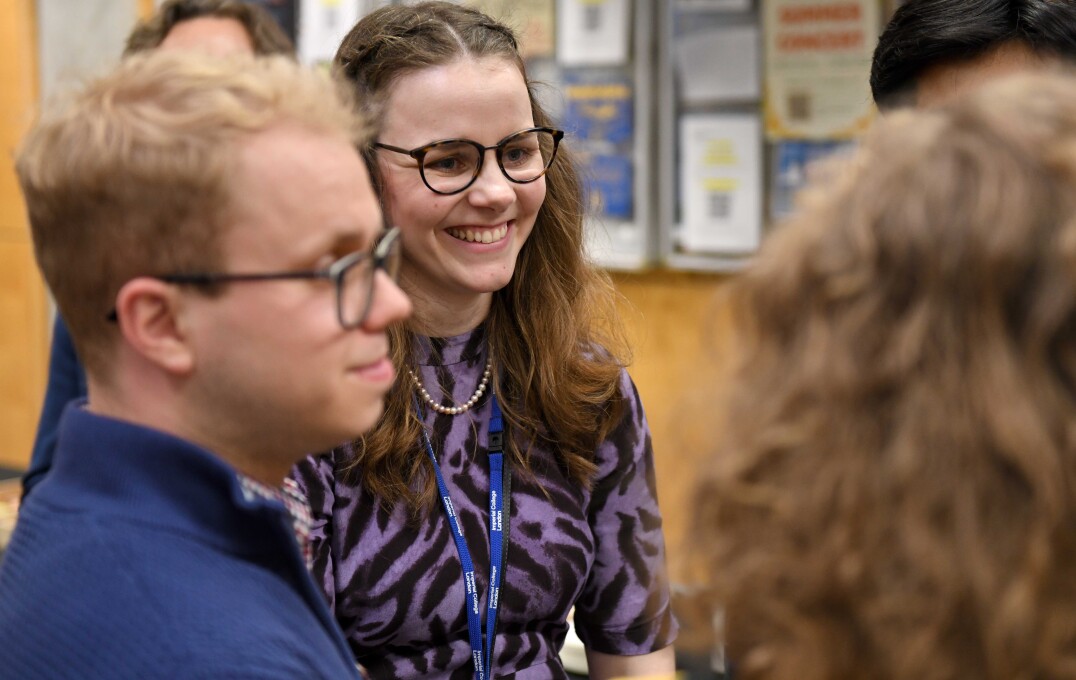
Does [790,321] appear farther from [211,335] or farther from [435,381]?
[435,381]

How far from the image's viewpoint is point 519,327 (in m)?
2.06

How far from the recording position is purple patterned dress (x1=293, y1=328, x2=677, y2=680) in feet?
5.80

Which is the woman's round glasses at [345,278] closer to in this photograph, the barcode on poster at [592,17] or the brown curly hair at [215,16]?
the brown curly hair at [215,16]

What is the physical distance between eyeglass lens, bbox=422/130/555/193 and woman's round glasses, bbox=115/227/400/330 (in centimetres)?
64

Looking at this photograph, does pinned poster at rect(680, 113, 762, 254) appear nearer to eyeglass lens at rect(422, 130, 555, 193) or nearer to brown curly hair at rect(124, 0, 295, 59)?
brown curly hair at rect(124, 0, 295, 59)

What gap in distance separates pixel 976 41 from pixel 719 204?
8.95 feet

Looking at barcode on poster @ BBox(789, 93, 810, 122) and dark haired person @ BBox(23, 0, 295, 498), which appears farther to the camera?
barcode on poster @ BBox(789, 93, 810, 122)

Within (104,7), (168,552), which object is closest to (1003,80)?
(168,552)

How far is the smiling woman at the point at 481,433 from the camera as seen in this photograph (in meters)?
1.79

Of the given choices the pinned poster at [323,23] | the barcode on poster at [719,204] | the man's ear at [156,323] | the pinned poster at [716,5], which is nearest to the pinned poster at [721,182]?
the barcode on poster at [719,204]

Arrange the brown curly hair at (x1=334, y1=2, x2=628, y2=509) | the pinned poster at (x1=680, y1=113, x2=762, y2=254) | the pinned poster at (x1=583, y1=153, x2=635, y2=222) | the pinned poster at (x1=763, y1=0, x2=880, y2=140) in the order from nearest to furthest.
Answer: the brown curly hair at (x1=334, y1=2, x2=628, y2=509) < the pinned poster at (x1=763, y1=0, x2=880, y2=140) < the pinned poster at (x1=680, y1=113, x2=762, y2=254) < the pinned poster at (x1=583, y1=153, x2=635, y2=222)

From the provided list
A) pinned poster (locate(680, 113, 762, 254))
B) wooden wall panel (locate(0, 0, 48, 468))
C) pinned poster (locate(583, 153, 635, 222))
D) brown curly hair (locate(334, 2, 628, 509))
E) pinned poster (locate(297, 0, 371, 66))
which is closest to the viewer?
brown curly hair (locate(334, 2, 628, 509))

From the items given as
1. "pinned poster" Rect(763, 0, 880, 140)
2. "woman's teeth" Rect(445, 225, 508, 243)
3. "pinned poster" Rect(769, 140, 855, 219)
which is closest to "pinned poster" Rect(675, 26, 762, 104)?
"pinned poster" Rect(763, 0, 880, 140)

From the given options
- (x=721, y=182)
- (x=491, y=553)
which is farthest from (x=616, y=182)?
(x=491, y=553)
